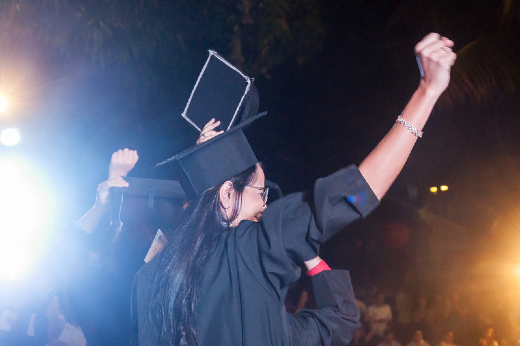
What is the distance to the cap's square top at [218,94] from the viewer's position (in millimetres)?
2303

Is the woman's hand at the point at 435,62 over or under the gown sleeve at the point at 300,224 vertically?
over

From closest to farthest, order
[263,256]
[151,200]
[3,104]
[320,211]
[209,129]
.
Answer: [320,211]
[263,256]
[209,129]
[151,200]
[3,104]

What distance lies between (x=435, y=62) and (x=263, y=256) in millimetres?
787

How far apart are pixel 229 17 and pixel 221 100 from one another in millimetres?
3827

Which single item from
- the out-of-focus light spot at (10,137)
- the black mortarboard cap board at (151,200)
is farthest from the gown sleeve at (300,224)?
the out-of-focus light spot at (10,137)

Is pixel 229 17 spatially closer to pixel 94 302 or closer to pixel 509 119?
pixel 94 302

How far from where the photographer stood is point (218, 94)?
240 centimetres

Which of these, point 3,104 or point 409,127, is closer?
point 409,127

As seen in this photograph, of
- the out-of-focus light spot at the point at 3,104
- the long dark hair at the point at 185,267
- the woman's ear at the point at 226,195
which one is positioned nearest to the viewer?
the long dark hair at the point at 185,267

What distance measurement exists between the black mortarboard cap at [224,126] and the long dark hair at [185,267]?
9 centimetres

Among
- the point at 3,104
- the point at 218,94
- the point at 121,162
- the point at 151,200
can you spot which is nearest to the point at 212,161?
the point at 218,94

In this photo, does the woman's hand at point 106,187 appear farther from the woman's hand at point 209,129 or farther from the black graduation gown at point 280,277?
the black graduation gown at point 280,277

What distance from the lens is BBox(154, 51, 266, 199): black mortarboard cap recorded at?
6.17ft

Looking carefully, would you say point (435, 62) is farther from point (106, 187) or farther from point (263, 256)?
point (106, 187)
